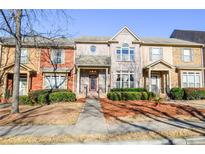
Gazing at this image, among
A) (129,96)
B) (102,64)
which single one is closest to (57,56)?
(102,64)

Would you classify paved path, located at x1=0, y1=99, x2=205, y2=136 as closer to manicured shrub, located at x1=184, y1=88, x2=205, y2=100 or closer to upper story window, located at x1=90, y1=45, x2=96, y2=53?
manicured shrub, located at x1=184, y1=88, x2=205, y2=100

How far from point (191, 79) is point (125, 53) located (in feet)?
26.2

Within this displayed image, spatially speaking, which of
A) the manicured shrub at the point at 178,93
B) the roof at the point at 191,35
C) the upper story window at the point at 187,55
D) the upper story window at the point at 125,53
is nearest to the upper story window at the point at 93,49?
the upper story window at the point at 125,53

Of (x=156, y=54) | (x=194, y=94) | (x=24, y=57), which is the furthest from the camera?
(x=156, y=54)

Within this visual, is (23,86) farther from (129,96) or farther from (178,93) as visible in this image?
(178,93)

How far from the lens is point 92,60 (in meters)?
22.0

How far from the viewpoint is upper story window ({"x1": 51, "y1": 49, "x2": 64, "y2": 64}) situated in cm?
2266

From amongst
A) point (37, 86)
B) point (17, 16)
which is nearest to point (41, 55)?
point (37, 86)

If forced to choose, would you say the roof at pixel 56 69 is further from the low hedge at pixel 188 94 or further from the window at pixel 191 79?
the window at pixel 191 79

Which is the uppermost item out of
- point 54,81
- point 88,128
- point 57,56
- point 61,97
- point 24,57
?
point 57,56

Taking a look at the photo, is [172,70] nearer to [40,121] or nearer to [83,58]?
[83,58]

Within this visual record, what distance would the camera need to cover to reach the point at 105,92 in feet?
72.9

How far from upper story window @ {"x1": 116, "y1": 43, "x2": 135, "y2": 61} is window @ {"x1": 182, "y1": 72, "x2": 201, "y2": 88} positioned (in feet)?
20.2

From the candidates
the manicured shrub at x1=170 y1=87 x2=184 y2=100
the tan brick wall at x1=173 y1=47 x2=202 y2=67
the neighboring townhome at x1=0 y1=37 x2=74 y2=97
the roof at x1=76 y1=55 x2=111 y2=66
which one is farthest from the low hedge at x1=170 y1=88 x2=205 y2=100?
the neighboring townhome at x1=0 y1=37 x2=74 y2=97
